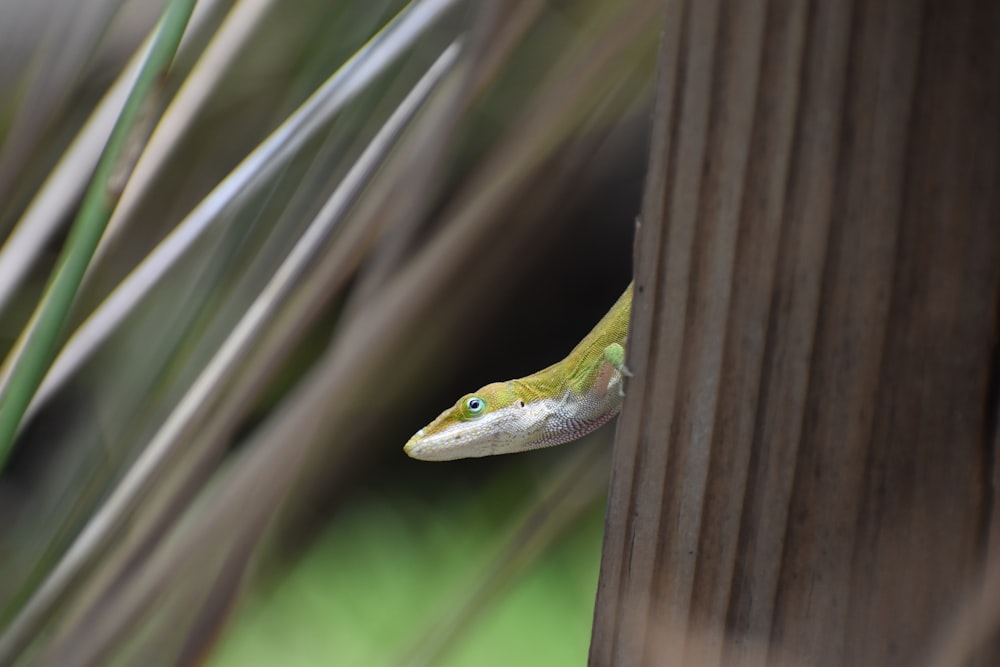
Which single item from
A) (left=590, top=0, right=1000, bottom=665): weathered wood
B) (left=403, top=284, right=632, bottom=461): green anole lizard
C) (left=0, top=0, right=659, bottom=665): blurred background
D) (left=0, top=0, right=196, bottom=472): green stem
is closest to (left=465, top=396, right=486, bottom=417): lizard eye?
(left=403, top=284, right=632, bottom=461): green anole lizard

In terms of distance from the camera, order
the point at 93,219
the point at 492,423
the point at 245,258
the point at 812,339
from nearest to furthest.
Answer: the point at 812,339, the point at 93,219, the point at 245,258, the point at 492,423

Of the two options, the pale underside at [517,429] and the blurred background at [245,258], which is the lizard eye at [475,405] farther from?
the blurred background at [245,258]

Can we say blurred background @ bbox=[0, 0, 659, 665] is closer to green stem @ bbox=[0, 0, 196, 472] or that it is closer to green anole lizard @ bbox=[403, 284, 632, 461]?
green stem @ bbox=[0, 0, 196, 472]

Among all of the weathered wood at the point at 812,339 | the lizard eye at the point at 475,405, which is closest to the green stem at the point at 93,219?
the weathered wood at the point at 812,339

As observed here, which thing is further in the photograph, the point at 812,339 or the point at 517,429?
the point at 517,429

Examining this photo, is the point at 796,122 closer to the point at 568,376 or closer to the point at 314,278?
the point at 314,278

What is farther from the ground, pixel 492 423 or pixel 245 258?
pixel 245 258

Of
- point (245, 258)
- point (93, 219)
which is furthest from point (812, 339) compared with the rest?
point (245, 258)

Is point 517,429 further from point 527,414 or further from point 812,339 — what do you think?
point 812,339
